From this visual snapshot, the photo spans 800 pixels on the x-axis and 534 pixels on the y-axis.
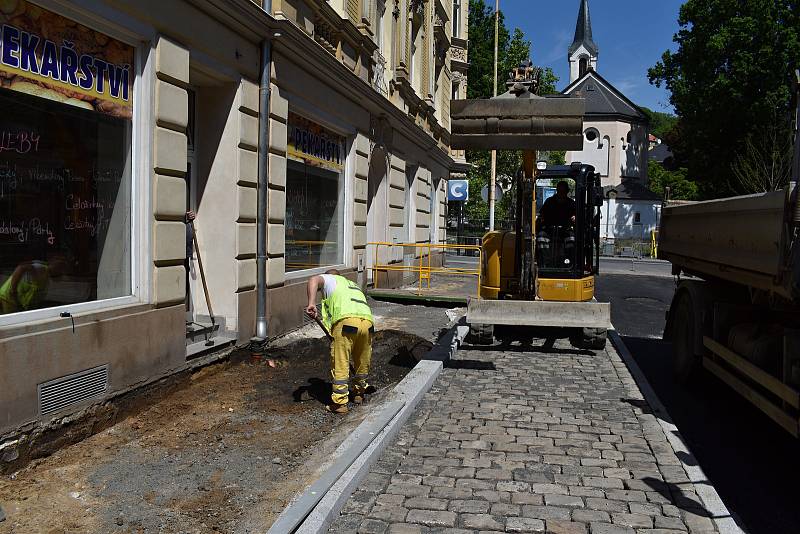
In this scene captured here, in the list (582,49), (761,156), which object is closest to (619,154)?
(582,49)

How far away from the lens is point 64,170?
5758mm

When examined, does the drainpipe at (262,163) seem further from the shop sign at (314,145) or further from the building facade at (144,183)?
the shop sign at (314,145)

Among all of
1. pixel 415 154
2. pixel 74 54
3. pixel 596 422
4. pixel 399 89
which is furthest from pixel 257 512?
pixel 415 154

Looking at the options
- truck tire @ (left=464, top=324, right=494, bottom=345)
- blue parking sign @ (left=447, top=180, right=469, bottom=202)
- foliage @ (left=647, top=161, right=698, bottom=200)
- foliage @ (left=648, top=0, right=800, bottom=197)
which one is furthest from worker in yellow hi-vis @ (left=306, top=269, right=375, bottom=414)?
foliage @ (left=647, top=161, right=698, bottom=200)

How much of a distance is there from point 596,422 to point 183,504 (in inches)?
147

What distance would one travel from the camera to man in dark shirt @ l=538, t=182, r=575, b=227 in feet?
32.2

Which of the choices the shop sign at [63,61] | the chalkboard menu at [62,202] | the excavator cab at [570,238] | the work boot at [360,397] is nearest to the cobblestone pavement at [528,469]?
the work boot at [360,397]

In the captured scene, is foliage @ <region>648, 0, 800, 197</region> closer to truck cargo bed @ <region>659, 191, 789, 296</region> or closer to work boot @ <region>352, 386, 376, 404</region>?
truck cargo bed @ <region>659, 191, 789, 296</region>

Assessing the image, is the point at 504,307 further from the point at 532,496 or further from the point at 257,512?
the point at 257,512

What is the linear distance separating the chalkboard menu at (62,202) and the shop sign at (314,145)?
3.96 meters

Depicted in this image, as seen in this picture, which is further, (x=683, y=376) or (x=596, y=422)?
(x=683, y=376)

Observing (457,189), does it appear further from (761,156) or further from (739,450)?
(739,450)

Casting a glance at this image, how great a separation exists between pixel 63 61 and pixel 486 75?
41.1 m

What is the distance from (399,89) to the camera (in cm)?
1608
